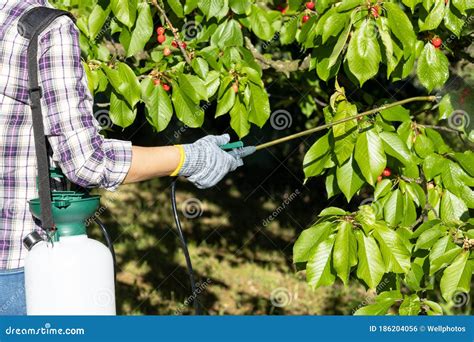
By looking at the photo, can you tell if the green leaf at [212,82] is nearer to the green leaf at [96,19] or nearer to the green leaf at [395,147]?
the green leaf at [96,19]

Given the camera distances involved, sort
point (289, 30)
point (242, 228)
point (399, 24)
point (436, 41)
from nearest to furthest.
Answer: point (399, 24), point (436, 41), point (289, 30), point (242, 228)

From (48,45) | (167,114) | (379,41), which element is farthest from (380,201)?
(48,45)

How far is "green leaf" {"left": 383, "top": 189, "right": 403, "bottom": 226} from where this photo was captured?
283 cm

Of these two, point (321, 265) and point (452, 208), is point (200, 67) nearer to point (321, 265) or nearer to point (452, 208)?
point (321, 265)

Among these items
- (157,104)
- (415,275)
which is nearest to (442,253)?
(415,275)

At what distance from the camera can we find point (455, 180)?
9.26 feet

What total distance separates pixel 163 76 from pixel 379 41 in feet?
2.64

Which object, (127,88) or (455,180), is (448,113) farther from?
(127,88)

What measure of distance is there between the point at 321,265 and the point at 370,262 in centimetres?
16

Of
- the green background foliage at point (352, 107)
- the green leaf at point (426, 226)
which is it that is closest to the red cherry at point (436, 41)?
the green background foliage at point (352, 107)

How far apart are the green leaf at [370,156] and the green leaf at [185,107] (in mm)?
620

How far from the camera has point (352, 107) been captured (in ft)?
9.08

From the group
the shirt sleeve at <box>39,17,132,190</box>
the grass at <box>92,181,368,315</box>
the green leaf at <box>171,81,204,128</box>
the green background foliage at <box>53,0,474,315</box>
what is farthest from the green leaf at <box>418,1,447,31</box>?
the grass at <box>92,181,368,315</box>

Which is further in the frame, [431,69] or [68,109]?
[431,69]
